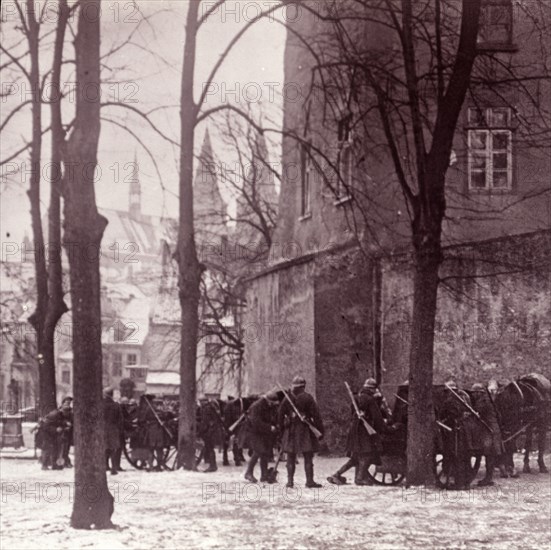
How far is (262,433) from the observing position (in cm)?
1664

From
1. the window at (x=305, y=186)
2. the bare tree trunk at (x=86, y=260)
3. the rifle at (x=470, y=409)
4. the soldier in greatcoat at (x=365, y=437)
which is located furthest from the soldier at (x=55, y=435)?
the window at (x=305, y=186)

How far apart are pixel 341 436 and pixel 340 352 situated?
204 cm

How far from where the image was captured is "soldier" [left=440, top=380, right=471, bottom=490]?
1482 centimetres

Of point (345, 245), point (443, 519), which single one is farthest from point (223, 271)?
point (443, 519)

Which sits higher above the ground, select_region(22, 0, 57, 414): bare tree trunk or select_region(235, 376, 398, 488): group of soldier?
select_region(22, 0, 57, 414): bare tree trunk

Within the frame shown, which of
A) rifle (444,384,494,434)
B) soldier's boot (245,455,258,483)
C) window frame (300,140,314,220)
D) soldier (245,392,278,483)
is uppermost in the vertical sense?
window frame (300,140,314,220)

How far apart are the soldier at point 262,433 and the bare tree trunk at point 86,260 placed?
580 cm

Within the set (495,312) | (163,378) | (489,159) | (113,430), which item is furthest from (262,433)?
(163,378)

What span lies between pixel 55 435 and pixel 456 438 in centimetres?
916

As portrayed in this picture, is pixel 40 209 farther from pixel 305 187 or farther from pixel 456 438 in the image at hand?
pixel 456 438

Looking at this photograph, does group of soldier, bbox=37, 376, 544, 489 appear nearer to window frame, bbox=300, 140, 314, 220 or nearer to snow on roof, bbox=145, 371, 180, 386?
window frame, bbox=300, 140, 314, 220

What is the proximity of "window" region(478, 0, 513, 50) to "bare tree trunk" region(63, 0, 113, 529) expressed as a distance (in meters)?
15.2

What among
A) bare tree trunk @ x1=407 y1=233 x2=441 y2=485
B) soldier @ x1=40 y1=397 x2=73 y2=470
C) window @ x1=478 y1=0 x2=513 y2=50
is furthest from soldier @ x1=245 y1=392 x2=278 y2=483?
window @ x1=478 y1=0 x2=513 y2=50

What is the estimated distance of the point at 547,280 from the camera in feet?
68.0
